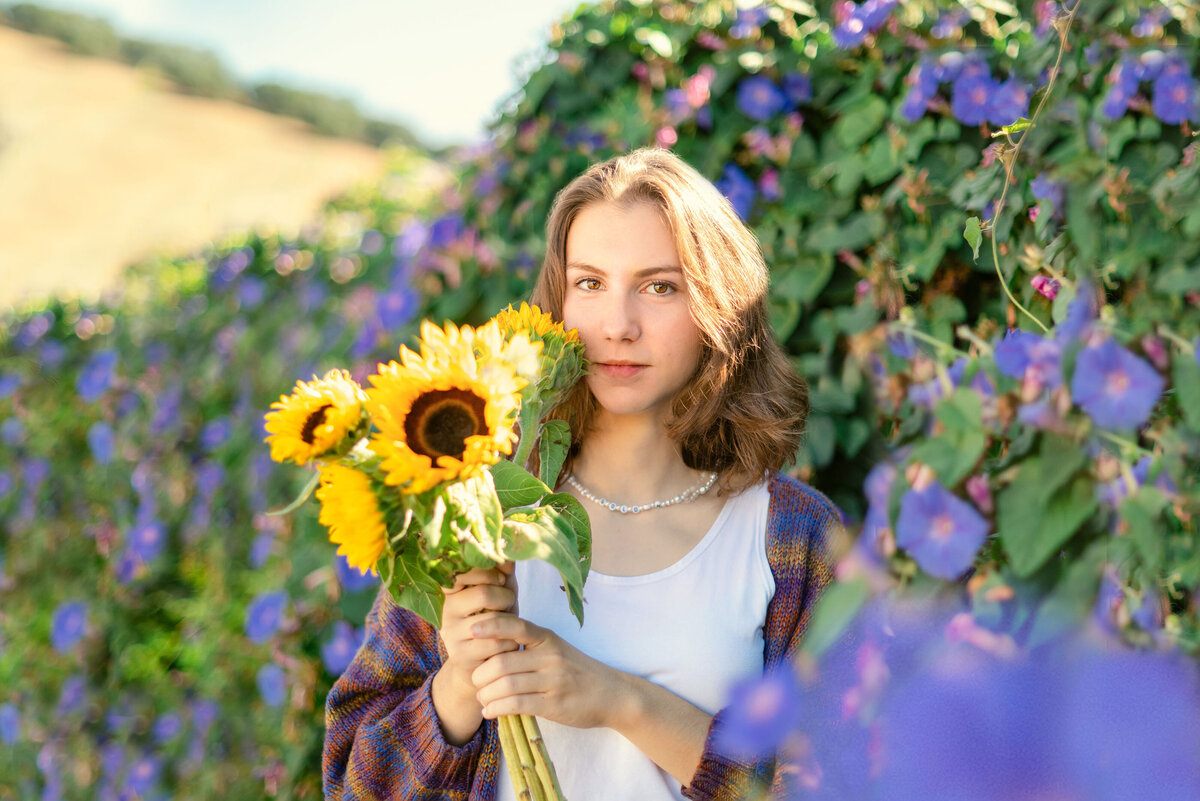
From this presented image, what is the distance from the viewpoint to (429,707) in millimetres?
1165

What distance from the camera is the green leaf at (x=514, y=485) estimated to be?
0.93m

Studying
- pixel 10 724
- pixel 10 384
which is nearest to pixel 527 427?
pixel 10 724

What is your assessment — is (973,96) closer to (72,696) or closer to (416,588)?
(416,588)

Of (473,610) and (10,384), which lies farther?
(10,384)

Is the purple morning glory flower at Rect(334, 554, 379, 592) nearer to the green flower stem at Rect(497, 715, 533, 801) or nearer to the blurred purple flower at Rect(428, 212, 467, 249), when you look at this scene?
the blurred purple flower at Rect(428, 212, 467, 249)

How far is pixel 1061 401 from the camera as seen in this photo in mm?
664

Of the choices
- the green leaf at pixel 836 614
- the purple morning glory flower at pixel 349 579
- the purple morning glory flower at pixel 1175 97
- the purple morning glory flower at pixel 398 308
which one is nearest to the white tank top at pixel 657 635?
the purple morning glory flower at pixel 1175 97

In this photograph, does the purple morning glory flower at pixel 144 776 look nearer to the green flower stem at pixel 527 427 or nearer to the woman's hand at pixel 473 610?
the woman's hand at pixel 473 610

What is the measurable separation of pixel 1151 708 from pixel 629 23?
197cm

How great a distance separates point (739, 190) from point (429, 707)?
110 cm

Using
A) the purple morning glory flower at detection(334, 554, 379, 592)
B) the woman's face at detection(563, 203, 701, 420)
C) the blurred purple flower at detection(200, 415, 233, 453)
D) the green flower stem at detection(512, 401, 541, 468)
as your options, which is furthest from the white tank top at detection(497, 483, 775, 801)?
the blurred purple flower at detection(200, 415, 233, 453)

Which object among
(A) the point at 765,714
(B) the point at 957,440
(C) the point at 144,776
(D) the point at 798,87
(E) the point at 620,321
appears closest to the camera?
(A) the point at 765,714

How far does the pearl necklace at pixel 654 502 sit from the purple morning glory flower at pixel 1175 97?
72cm

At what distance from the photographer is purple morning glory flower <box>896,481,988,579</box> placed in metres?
0.75
